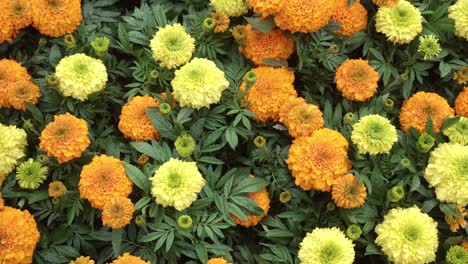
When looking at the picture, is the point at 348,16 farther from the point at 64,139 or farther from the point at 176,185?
the point at 64,139

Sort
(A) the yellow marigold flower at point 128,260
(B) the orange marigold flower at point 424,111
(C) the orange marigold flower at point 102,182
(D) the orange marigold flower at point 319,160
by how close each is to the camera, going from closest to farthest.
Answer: (A) the yellow marigold flower at point 128,260 → (C) the orange marigold flower at point 102,182 → (D) the orange marigold flower at point 319,160 → (B) the orange marigold flower at point 424,111

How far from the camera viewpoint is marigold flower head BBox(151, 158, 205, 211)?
2.04 m

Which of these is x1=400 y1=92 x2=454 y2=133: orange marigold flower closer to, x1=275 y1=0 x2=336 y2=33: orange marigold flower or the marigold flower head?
x1=275 y1=0 x2=336 y2=33: orange marigold flower

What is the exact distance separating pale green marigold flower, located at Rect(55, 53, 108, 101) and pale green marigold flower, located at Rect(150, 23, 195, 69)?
257 millimetres

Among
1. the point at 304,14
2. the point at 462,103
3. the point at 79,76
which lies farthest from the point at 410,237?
the point at 79,76

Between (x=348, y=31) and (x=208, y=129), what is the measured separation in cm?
84

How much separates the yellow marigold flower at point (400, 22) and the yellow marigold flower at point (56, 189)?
1593 millimetres

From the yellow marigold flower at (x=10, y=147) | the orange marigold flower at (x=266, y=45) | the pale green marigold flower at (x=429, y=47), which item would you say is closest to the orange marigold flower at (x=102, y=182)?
the yellow marigold flower at (x=10, y=147)

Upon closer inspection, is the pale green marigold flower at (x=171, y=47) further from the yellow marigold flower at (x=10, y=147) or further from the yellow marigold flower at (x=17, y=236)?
the yellow marigold flower at (x=17, y=236)

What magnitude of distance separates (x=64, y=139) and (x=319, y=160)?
3.36 ft

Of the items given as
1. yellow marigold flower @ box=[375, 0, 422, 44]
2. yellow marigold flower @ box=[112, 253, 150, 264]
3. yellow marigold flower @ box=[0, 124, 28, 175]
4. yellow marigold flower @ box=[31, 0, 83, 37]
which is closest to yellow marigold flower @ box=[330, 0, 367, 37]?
yellow marigold flower @ box=[375, 0, 422, 44]

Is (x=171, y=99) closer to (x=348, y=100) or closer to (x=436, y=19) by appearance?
(x=348, y=100)

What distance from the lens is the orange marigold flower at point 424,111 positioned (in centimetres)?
237

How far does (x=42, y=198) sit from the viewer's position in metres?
2.19
